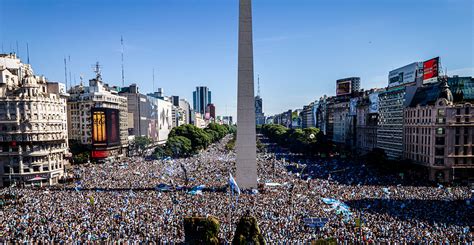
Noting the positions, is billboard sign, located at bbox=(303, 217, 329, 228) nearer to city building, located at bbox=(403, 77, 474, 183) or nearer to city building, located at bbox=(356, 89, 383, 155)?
city building, located at bbox=(403, 77, 474, 183)

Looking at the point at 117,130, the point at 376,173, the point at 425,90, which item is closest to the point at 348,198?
the point at 376,173

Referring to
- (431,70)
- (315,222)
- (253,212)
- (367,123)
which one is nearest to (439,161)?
(431,70)

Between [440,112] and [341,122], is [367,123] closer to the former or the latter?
[341,122]

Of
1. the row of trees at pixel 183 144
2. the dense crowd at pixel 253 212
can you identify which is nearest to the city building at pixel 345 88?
the row of trees at pixel 183 144

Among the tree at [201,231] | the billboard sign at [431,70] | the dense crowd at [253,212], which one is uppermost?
the billboard sign at [431,70]

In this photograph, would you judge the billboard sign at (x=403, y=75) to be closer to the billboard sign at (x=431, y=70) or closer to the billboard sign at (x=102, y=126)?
the billboard sign at (x=431, y=70)

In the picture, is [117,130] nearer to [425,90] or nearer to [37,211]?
[37,211]

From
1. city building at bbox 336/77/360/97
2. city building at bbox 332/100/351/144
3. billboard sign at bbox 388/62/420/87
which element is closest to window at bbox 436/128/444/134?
billboard sign at bbox 388/62/420/87
